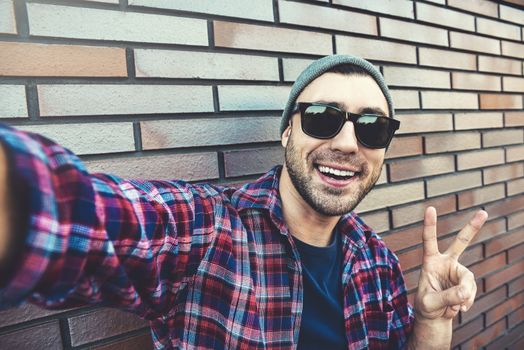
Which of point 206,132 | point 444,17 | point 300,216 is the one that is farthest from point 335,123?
point 444,17

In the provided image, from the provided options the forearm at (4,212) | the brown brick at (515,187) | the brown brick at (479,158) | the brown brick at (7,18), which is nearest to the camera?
the forearm at (4,212)

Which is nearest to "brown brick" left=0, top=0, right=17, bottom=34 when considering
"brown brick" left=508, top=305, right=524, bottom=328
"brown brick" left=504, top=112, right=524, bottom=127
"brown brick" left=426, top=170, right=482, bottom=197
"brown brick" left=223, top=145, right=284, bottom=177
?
"brown brick" left=223, top=145, right=284, bottom=177

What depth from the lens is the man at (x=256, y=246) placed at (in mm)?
702

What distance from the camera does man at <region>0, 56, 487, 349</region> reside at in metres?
0.70

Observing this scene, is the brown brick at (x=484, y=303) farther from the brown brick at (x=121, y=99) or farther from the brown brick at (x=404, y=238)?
the brown brick at (x=121, y=99)

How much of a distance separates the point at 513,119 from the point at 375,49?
1521mm

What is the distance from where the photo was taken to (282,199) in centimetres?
155

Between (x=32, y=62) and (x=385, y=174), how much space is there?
1.71 meters

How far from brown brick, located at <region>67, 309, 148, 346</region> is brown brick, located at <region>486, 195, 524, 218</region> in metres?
2.46

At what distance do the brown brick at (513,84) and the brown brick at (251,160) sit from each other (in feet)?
6.49

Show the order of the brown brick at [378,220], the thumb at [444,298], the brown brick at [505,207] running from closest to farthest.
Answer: the thumb at [444,298] < the brown brick at [378,220] < the brown brick at [505,207]

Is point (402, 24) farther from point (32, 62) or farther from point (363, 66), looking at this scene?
point (32, 62)

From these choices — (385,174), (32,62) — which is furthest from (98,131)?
(385,174)

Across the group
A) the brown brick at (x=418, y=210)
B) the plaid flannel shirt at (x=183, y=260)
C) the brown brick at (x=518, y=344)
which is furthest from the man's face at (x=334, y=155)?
the brown brick at (x=518, y=344)
